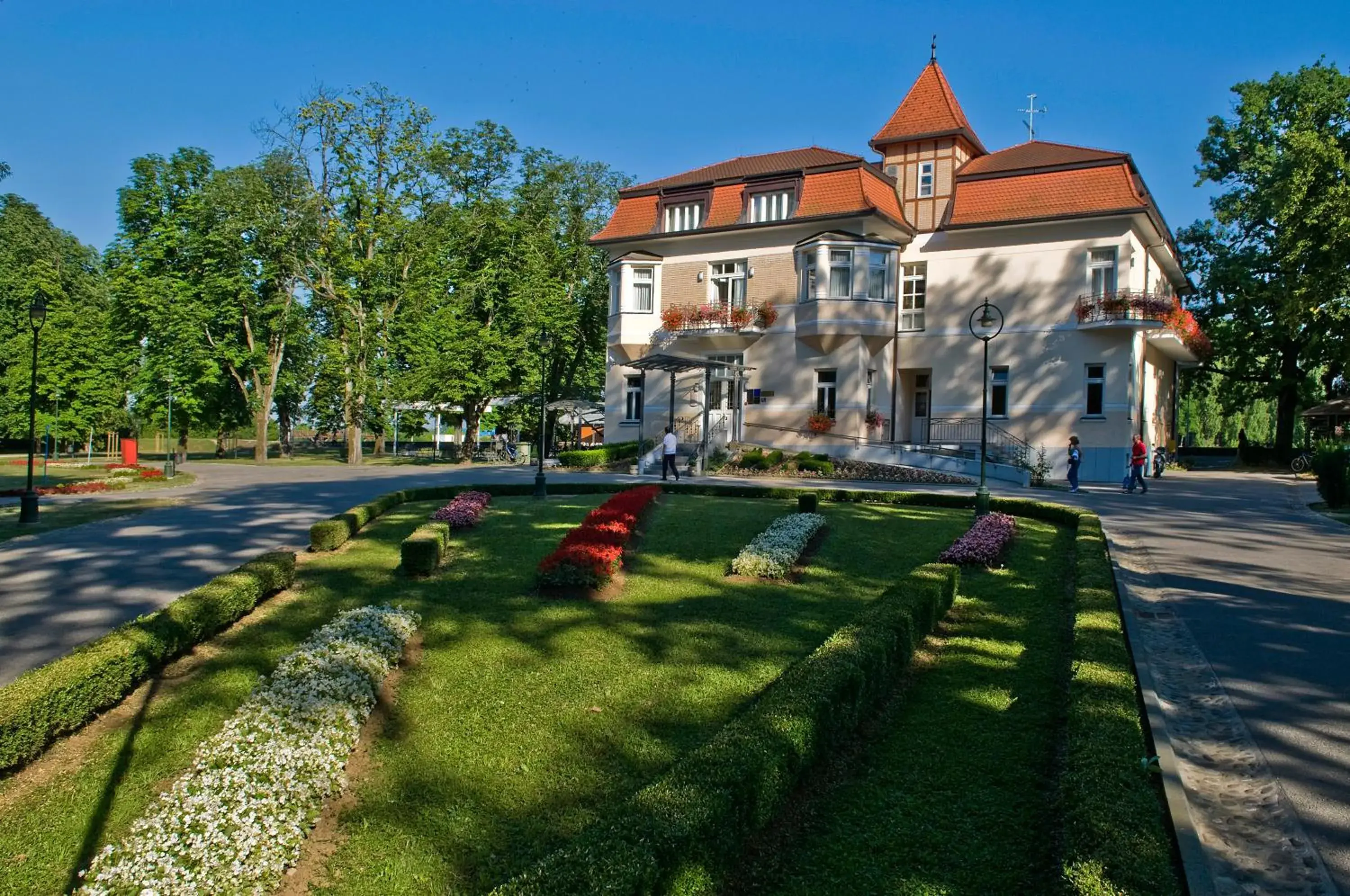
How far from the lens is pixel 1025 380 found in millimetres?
A: 29422

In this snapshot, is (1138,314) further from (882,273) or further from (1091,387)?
(882,273)

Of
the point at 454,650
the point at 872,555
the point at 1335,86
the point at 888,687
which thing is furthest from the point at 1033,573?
the point at 1335,86

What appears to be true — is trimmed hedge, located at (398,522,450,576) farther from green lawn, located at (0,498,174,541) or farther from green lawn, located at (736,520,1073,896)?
green lawn, located at (0,498,174,541)

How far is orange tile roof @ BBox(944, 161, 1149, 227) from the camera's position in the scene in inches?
1081

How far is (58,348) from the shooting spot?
43188 mm

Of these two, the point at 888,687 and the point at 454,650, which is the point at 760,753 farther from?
the point at 454,650

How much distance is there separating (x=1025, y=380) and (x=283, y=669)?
27.9 meters

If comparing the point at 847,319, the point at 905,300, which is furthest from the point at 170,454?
the point at 905,300

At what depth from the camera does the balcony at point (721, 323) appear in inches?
1238

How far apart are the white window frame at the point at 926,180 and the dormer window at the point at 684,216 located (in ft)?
26.7

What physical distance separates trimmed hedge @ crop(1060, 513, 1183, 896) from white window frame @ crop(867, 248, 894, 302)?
24329 mm

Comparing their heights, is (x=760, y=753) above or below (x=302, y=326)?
below

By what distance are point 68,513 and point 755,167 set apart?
26.1 metres

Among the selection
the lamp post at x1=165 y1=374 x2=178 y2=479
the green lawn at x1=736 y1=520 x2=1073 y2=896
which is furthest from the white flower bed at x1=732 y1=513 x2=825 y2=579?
the lamp post at x1=165 y1=374 x2=178 y2=479
